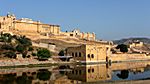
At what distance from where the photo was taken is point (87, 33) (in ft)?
286

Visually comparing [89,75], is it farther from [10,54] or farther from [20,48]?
[20,48]

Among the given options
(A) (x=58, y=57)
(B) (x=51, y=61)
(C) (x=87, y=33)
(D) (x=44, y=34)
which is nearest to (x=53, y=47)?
(A) (x=58, y=57)

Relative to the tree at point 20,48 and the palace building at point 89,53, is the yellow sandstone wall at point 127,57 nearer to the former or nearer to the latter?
the palace building at point 89,53

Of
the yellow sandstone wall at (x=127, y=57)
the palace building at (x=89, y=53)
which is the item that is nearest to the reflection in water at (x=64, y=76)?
the palace building at (x=89, y=53)

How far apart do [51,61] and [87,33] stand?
1722 inches

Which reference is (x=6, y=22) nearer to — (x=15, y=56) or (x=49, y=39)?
(x=49, y=39)

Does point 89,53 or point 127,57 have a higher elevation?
point 89,53

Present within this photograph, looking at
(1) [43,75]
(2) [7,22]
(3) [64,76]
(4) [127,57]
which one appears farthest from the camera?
(2) [7,22]

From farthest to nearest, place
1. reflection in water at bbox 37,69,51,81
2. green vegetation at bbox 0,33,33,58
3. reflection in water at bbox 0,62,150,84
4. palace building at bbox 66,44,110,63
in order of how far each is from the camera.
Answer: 1. palace building at bbox 66,44,110,63
2. green vegetation at bbox 0,33,33,58
3. reflection in water at bbox 37,69,51,81
4. reflection in water at bbox 0,62,150,84

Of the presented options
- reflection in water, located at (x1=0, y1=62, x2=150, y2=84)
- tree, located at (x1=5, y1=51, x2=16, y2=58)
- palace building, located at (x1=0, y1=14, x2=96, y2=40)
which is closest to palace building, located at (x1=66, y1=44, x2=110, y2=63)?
tree, located at (x1=5, y1=51, x2=16, y2=58)

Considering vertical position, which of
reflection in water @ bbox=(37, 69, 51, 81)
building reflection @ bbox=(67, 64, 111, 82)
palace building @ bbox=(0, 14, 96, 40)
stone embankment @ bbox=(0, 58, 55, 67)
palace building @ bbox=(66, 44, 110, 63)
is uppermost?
palace building @ bbox=(0, 14, 96, 40)

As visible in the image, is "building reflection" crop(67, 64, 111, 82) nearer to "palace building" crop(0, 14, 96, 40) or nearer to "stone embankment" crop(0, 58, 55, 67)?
"stone embankment" crop(0, 58, 55, 67)

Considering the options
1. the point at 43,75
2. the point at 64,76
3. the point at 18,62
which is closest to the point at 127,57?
the point at 18,62

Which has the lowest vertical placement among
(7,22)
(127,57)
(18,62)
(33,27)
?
(127,57)
